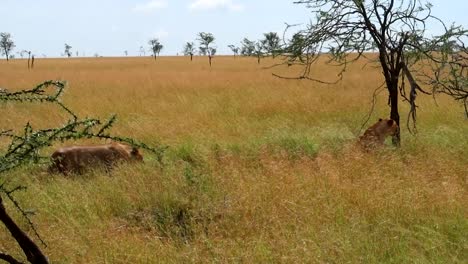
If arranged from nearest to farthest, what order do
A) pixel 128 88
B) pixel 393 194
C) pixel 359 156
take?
pixel 393 194, pixel 359 156, pixel 128 88

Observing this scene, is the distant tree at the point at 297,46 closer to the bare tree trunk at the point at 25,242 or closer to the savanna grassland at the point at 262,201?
the savanna grassland at the point at 262,201

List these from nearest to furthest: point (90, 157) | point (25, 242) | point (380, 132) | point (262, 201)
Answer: point (25, 242) < point (262, 201) < point (90, 157) < point (380, 132)

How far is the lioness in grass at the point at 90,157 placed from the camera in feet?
18.4

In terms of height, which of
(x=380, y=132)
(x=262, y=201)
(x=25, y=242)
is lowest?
(x=262, y=201)

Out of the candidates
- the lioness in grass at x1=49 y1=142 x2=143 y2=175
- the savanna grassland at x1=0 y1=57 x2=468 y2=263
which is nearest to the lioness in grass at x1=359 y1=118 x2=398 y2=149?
the savanna grassland at x1=0 y1=57 x2=468 y2=263

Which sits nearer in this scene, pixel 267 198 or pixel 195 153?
pixel 267 198

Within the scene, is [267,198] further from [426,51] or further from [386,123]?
[426,51]

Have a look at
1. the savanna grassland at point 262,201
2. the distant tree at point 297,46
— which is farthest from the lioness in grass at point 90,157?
the distant tree at point 297,46

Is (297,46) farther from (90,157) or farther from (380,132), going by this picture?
(90,157)

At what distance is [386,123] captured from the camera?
636 centimetres

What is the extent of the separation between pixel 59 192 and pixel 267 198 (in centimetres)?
220

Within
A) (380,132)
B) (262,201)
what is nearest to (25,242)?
(262,201)

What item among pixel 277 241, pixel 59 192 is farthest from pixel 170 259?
pixel 59 192

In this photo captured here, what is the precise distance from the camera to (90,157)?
574 cm
